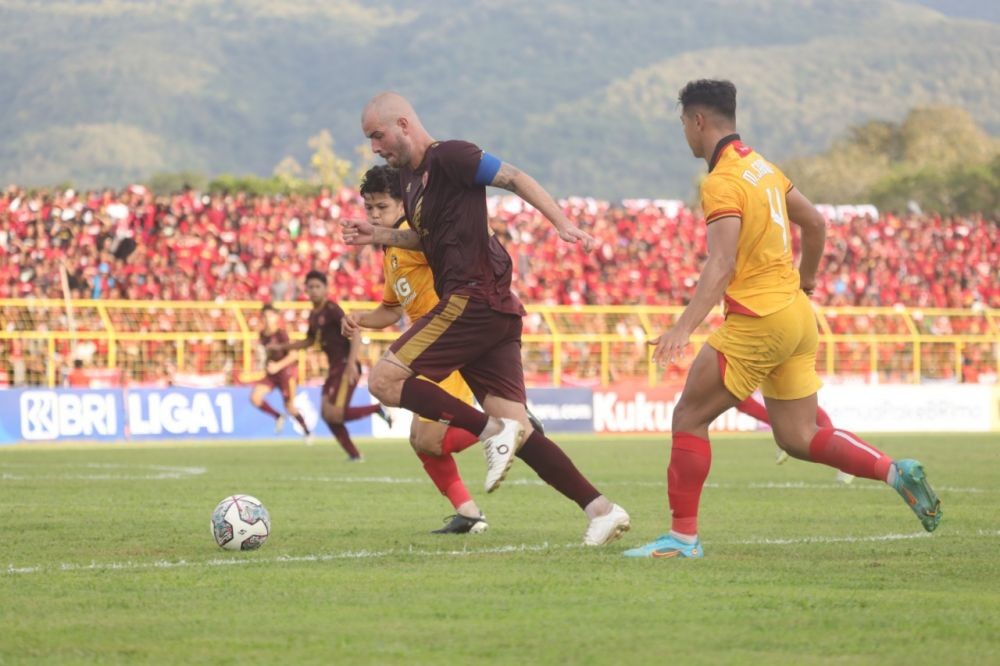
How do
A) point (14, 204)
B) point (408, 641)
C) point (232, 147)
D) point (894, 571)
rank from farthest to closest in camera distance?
point (232, 147) → point (14, 204) → point (894, 571) → point (408, 641)

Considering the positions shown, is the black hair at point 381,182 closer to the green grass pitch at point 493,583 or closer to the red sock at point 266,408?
the green grass pitch at point 493,583

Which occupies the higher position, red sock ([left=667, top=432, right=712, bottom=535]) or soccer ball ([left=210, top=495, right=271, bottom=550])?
red sock ([left=667, top=432, right=712, bottom=535])

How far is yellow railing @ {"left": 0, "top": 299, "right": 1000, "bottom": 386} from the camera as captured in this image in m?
25.8

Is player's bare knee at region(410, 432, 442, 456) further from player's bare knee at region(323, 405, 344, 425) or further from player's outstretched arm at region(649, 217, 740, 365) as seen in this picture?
player's bare knee at region(323, 405, 344, 425)

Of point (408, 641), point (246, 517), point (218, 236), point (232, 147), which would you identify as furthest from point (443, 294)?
point (232, 147)

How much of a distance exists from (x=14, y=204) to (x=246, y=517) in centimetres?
2783

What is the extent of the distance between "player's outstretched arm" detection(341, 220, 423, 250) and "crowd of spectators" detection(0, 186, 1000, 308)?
22987 millimetres

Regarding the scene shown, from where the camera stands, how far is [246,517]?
8.61 meters

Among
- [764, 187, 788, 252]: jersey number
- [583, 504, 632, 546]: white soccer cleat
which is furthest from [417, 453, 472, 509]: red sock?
[764, 187, 788, 252]: jersey number

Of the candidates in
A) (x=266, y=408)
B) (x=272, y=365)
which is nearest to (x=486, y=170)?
(x=272, y=365)

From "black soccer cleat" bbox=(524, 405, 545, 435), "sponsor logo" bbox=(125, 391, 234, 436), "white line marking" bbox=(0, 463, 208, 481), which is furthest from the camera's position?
"sponsor logo" bbox=(125, 391, 234, 436)

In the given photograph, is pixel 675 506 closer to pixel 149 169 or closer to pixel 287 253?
pixel 287 253

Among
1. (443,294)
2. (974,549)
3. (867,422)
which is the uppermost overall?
(443,294)

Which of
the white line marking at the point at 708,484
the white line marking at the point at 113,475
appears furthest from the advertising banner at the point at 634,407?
the white line marking at the point at 708,484
